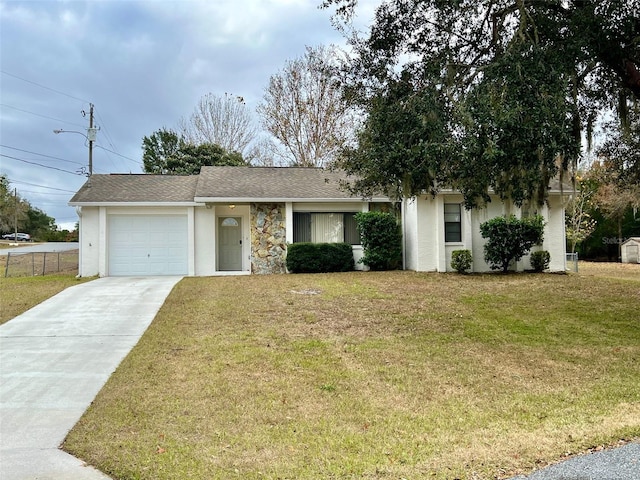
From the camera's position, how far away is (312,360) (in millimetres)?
6180

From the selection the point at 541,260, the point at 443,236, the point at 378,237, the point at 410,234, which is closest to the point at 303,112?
the point at 410,234

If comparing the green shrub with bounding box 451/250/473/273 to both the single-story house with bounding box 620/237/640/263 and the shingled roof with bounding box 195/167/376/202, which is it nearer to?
the shingled roof with bounding box 195/167/376/202

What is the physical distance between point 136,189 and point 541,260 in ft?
45.2

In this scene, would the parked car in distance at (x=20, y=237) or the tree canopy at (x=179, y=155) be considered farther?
the parked car in distance at (x=20, y=237)

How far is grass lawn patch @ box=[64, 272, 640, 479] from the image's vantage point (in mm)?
3479

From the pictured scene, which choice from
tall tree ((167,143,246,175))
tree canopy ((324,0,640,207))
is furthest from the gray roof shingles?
tall tree ((167,143,246,175))

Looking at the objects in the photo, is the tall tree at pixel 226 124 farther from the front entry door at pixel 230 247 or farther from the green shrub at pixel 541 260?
the green shrub at pixel 541 260

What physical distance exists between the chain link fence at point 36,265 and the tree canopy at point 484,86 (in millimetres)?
13836

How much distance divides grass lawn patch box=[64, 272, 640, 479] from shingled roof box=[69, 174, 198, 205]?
21.9ft

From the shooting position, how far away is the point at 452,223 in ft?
51.5

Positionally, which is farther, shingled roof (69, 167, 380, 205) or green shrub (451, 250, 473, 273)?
shingled roof (69, 167, 380, 205)

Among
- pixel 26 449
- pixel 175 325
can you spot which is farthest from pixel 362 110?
pixel 26 449

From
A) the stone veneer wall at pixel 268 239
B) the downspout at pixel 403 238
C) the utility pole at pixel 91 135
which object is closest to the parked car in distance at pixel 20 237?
the utility pole at pixel 91 135

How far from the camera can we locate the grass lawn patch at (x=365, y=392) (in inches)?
137
